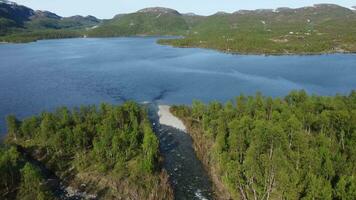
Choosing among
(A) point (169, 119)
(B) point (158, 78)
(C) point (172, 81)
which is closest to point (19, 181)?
(A) point (169, 119)

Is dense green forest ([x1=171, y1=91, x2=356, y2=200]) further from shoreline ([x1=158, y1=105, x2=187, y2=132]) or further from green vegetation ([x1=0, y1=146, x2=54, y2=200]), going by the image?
green vegetation ([x1=0, y1=146, x2=54, y2=200])

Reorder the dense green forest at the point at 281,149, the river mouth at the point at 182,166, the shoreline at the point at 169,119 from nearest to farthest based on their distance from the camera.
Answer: the dense green forest at the point at 281,149 → the river mouth at the point at 182,166 → the shoreline at the point at 169,119

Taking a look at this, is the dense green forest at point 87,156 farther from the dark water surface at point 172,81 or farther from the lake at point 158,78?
the lake at point 158,78

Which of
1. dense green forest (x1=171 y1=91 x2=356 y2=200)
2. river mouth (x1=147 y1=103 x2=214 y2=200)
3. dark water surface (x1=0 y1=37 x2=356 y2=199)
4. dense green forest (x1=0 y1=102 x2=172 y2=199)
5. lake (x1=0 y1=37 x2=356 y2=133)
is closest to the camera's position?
dense green forest (x1=171 y1=91 x2=356 y2=200)

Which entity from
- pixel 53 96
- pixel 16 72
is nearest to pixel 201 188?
pixel 53 96

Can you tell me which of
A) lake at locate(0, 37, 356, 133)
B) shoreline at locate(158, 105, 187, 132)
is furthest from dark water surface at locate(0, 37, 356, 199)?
shoreline at locate(158, 105, 187, 132)

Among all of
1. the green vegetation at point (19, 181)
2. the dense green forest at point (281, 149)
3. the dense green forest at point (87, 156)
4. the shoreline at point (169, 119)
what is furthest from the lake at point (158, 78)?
the dense green forest at point (281, 149)

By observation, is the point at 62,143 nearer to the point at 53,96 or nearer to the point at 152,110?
the point at 152,110

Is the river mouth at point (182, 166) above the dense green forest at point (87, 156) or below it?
below
